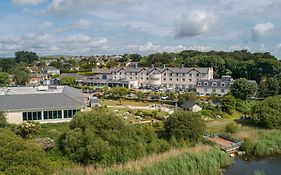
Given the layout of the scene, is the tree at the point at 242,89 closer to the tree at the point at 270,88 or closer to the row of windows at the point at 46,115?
the tree at the point at 270,88

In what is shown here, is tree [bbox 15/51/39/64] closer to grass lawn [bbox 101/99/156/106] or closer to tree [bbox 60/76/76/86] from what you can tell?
tree [bbox 60/76/76/86]

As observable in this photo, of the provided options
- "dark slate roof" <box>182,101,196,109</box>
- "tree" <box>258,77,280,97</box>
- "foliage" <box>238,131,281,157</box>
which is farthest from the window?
"tree" <box>258,77,280,97</box>

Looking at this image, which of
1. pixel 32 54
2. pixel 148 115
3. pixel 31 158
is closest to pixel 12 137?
pixel 31 158

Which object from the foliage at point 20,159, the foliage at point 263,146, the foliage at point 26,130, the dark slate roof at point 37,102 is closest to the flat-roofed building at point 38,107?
the dark slate roof at point 37,102

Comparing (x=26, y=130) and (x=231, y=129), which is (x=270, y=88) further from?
(x=26, y=130)

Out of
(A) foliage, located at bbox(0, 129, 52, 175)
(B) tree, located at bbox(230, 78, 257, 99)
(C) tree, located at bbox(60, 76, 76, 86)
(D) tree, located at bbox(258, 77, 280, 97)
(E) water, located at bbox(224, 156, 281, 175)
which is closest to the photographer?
(A) foliage, located at bbox(0, 129, 52, 175)

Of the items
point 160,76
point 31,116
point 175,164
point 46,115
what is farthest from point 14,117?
point 160,76

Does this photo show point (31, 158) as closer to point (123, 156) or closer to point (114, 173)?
point (114, 173)
